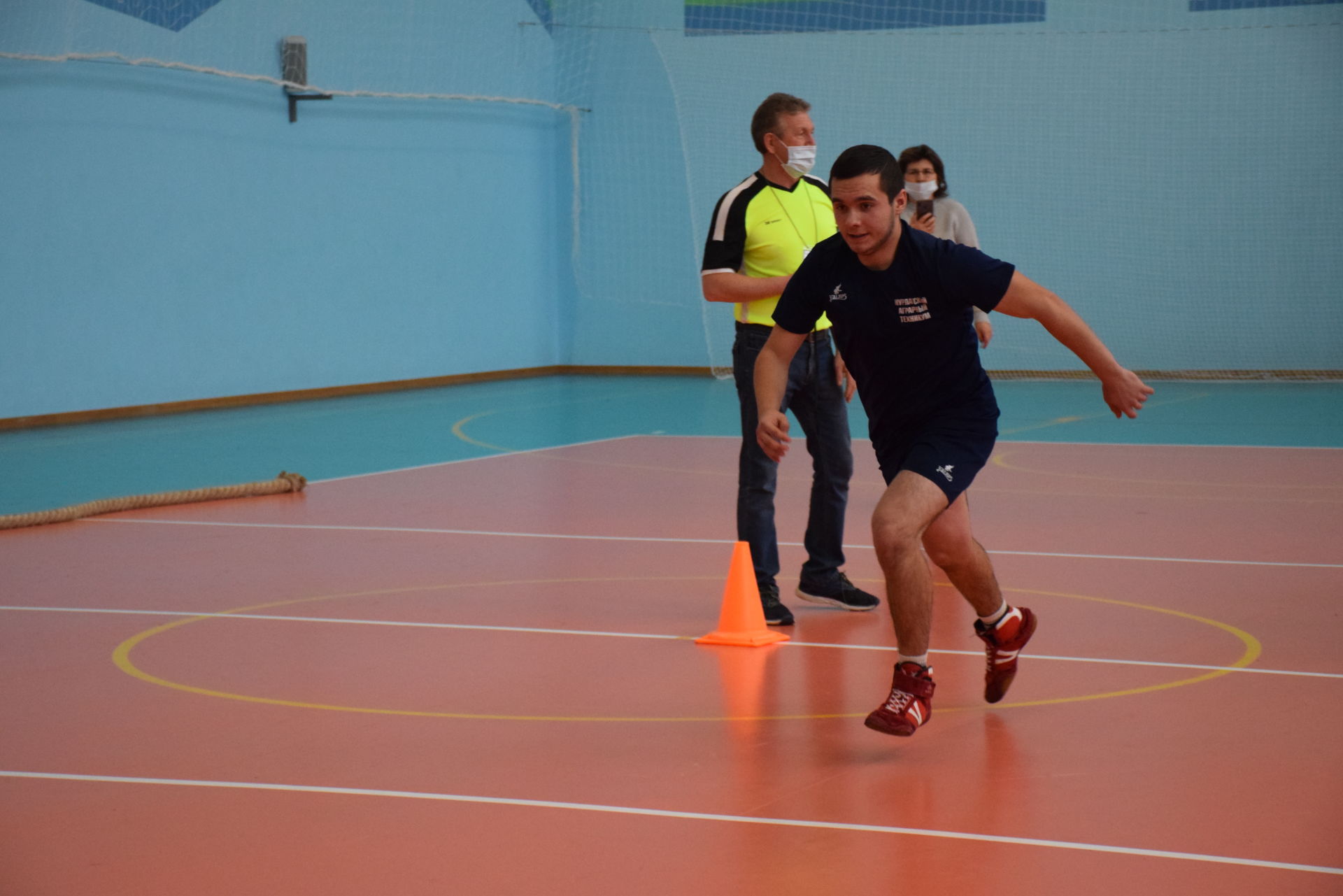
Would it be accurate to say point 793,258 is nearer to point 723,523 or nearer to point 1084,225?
point 723,523

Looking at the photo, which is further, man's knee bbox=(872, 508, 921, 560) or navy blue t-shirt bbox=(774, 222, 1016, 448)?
navy blue t-shirt bbox=(774, 222, 1016, 448)

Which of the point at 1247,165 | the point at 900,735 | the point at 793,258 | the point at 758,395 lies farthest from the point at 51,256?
the point at 1247,165

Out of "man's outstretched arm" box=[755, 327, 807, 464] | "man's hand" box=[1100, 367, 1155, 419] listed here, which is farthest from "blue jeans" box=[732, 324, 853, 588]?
"man's hand" box=[1100, 367, 1155, 419]

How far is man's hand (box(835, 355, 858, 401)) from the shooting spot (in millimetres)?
5590

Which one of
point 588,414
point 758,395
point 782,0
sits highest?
point 782,0

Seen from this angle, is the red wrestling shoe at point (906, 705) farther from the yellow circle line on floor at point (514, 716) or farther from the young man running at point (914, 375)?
the yellow circle line on floor at point (514, 716)

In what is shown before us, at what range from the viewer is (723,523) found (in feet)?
25.0

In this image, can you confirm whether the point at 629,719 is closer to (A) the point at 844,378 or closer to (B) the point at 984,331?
(A) the point at 844,378

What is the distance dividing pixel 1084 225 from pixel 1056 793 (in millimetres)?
14425

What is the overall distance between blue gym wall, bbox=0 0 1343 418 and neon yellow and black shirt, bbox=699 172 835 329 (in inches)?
331

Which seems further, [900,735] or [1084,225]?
[1084,225]

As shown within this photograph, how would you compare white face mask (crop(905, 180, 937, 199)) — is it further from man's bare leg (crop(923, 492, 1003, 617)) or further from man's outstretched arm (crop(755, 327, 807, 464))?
man's bare leg (crop(923, 492, 1003, 617))

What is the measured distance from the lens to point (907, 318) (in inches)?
163

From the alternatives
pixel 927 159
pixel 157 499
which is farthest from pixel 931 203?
pixel 157 499
